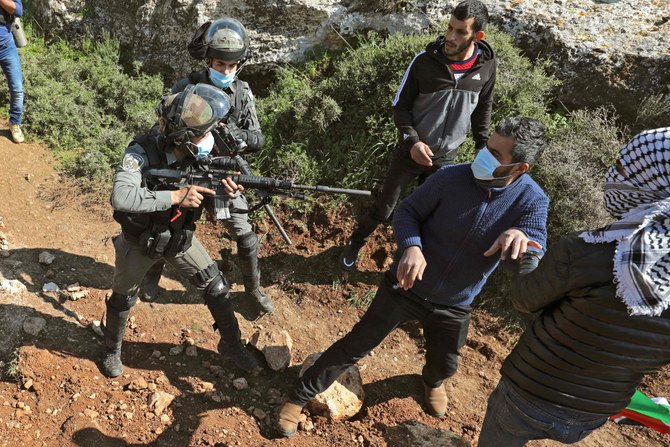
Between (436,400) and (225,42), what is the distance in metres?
2.97

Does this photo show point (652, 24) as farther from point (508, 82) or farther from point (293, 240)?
point (293, 240)

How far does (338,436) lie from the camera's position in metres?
3.78

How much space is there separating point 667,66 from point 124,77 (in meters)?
6.17

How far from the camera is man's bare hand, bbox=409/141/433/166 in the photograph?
401cm

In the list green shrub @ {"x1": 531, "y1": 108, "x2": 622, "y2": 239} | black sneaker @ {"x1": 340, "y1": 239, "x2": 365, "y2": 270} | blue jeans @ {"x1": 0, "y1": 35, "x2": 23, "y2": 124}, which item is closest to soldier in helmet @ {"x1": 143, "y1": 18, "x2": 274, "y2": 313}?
black sneaker @ {"x1": 340, "y1": 239, "x2": 365, "y2": 270}

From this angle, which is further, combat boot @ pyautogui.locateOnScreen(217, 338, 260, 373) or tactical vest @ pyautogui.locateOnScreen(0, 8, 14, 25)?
tactical vest @ pyautogui.locateOnScreen(0, 8, 14, 25)

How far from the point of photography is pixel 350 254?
5.00 meters

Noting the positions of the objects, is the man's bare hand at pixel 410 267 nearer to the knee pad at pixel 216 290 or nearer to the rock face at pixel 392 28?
the knee pad at pixel 216 290

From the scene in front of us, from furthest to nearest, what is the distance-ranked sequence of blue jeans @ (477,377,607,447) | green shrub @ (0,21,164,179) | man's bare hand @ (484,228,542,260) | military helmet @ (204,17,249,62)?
1. green shrub @ (0,21,164,179)
2. military helmet @ (204,17,249,62)
3. man's bare hand @ (484,228,542,260)
4. blue jeans @ (477,377,607,447)

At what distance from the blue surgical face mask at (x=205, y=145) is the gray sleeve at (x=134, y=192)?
31 cm

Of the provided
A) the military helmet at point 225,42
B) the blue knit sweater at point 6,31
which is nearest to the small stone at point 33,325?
the military helmet at point 225,42

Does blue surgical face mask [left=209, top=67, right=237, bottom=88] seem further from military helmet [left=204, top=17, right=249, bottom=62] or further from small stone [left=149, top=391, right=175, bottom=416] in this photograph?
small stone [left=149, top=391, right=175, bottom=416]

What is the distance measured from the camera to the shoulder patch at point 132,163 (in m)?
3.18

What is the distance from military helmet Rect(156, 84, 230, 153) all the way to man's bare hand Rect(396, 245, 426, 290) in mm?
1382
